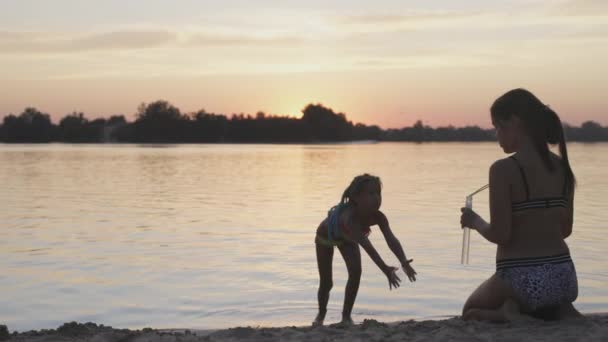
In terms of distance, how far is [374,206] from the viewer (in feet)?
19.4

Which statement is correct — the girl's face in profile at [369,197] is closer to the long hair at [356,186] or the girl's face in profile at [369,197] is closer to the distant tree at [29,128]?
the long hair at [356,186]

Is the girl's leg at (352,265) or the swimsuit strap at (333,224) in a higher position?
the swimsuit strap at (333,224)

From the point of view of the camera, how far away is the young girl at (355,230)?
5.85 metres

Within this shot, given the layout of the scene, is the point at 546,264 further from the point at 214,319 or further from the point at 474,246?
the point at 474,246

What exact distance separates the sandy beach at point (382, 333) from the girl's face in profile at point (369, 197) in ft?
3.26

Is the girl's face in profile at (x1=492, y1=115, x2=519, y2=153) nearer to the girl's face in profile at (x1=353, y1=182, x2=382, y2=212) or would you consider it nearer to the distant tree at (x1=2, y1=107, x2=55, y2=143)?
the girl's face in profile at (x1=353, y1=182, x2=382, y2=212)

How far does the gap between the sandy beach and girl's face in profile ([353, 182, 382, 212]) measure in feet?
3.26

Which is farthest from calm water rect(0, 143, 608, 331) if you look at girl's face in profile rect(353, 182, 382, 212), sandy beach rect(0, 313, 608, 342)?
sandy beach rect(0, 313, 608, 342)

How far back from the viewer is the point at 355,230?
19.4 ft

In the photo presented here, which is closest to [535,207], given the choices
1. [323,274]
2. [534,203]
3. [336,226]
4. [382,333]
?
[534,203]

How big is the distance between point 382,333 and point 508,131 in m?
1.55

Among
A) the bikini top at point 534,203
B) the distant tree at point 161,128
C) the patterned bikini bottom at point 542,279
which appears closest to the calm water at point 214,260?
the patterned bikini bottom at point 542,279

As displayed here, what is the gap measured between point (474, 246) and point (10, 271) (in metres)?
6.06

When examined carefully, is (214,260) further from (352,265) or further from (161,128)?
(161,128)
